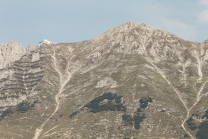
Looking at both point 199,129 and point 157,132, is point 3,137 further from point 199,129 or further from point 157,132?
point 199,129

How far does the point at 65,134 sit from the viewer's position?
19875 cm

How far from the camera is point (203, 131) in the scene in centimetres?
18938

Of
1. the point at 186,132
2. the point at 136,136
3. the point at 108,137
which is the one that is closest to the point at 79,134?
the point at 108,137

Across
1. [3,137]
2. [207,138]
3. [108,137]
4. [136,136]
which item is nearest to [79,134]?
[108,137]

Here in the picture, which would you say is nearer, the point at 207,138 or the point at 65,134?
the point at 207,138

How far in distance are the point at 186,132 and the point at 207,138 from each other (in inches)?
686

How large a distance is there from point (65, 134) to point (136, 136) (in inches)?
2254

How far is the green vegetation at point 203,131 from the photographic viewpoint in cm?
18545

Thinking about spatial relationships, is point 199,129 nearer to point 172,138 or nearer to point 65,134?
point 172,138

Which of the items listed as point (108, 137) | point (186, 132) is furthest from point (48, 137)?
point (186, 132)

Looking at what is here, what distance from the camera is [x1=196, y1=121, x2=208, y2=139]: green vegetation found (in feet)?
608

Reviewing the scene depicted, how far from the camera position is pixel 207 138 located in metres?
181

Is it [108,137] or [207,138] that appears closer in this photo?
[207,138]

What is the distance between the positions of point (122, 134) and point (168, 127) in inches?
1490
